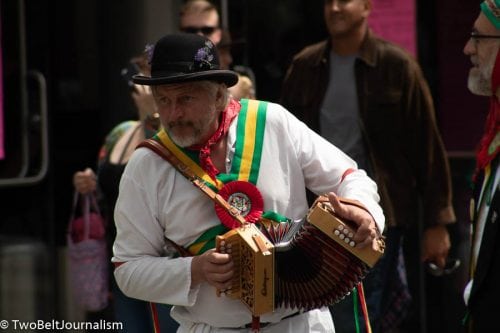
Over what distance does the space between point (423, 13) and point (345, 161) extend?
134 inches

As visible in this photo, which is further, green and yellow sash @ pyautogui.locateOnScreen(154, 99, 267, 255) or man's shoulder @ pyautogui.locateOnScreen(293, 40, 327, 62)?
man's shoulder @ pyautogui.locateOnScreen(293, 40, 327, 62)

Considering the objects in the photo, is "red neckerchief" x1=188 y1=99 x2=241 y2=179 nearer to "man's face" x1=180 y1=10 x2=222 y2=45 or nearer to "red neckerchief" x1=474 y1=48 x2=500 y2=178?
"red neckerchief" x1=474 y1=48 x2=500 y2=178

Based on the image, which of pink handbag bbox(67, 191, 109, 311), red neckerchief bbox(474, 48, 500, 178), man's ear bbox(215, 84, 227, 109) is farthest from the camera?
pink handbag bbox(67, 191, 109, 311)

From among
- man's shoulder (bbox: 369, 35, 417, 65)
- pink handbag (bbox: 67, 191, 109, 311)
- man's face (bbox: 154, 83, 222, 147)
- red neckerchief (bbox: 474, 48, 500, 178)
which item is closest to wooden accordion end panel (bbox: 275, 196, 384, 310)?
man's face (bbox: 154, 83, 222, 147)

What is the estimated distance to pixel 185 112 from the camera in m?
4.21

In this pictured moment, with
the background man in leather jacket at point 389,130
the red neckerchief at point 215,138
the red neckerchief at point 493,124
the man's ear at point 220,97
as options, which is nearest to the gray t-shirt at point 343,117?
the background man in leather jacket at point 389,130

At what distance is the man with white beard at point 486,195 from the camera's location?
4.36 metres

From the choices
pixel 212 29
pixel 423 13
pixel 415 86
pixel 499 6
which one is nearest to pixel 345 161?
pixel 499 6

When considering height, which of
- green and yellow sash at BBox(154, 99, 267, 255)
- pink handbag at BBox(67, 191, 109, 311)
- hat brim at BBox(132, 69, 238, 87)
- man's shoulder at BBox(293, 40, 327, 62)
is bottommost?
pink handbag at BBox(67, 191, 109, 311)

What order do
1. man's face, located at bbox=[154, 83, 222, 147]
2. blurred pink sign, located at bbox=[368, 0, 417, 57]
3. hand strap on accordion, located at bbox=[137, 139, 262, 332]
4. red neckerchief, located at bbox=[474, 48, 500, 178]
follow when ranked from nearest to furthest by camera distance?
hand strap on accordion, located at bbox=[137, 139, 262, 332] → man's face, located at bbox=[154, 83, 222, 147] → red neckerchief, located at bbox=[474, 48, 500, 178] → blurred pink sign, located at bbox=[368, 0, 417, 57]

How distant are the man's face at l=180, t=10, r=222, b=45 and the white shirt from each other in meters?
2.88

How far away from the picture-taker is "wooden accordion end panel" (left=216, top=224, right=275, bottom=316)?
3.92m

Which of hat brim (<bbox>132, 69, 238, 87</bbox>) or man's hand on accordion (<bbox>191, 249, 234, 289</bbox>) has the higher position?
hat brim (<bbox>132, 69, 238, 87</bbox>)

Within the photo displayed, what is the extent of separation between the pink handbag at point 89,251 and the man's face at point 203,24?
118 centimetres
